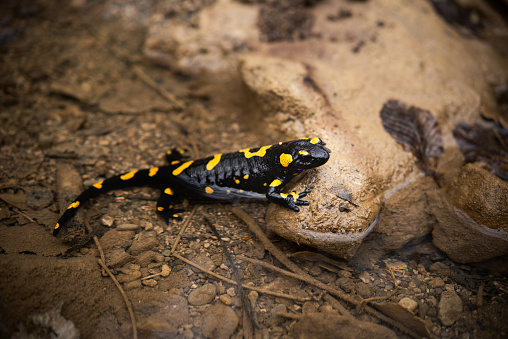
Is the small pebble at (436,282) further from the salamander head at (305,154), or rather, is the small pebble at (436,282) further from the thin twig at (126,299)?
the thin twig at (126,299)

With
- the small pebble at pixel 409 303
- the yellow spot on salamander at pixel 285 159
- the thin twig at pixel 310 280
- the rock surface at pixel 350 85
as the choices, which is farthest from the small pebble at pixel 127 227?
the small pebble at pixel 409 303

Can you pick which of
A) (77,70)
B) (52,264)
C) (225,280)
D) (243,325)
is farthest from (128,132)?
(243,325)

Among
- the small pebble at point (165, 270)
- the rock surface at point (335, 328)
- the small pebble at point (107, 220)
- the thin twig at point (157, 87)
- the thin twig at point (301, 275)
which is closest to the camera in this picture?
the rock surface at point (335, 328)

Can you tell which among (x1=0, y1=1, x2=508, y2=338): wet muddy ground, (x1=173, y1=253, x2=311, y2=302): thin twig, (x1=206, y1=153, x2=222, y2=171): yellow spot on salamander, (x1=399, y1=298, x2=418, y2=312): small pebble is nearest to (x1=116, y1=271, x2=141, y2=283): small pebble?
(x1=0, y1=1, x2=508, y2=338): wet muddy ground

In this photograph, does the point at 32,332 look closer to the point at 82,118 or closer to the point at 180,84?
the point at 82,118

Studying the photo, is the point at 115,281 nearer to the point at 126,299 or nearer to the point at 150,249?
the point at 126,299

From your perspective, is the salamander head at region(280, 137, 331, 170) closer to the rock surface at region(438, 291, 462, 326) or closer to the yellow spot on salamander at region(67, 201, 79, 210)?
the rock surface at region(438, 291, 462, 326)

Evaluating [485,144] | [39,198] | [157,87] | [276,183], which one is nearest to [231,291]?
[276,183]
